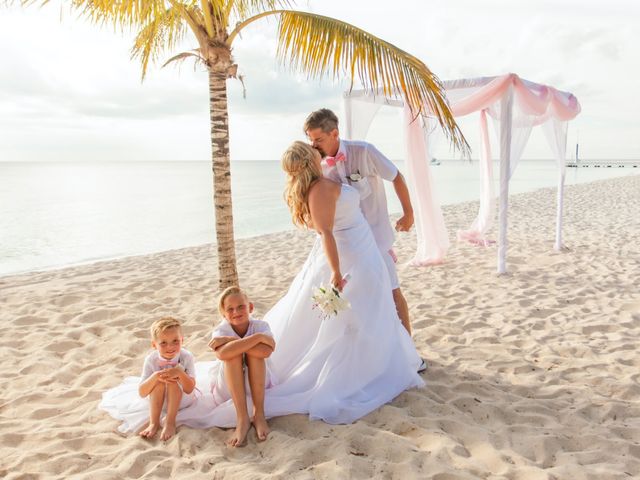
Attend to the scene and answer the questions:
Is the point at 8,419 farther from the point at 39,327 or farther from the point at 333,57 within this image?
the point at 333,57

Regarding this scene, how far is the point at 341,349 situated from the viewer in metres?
3.08

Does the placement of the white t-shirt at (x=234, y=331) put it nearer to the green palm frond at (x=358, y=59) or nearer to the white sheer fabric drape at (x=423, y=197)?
the green palm frond at (x=358, y=59)

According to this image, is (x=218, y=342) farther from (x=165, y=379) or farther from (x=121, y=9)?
(x=121, y=9)

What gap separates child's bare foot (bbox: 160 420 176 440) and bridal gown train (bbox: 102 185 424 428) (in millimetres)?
91

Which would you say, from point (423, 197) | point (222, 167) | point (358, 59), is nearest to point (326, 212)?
point (358, 59)

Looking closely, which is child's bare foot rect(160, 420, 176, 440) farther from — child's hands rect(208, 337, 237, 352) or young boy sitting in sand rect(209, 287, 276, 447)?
child's hands rect(208, 337, 237, 352)

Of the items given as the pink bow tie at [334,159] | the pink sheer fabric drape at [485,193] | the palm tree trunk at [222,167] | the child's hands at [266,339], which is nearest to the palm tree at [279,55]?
the palm tree trunk at [222,167]

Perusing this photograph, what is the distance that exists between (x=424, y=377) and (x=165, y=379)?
1821 millimetres

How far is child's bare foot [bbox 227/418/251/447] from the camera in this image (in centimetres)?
272

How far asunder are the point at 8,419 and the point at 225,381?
4.76 feet

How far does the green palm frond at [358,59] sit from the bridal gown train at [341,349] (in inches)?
60.2

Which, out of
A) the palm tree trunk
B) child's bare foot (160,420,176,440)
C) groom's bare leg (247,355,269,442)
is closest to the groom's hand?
groom's bare leg (247,355,269,442)

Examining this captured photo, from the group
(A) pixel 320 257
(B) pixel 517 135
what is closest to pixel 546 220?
(B) pixel 517 135

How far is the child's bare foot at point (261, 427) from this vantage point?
276 centimetres
